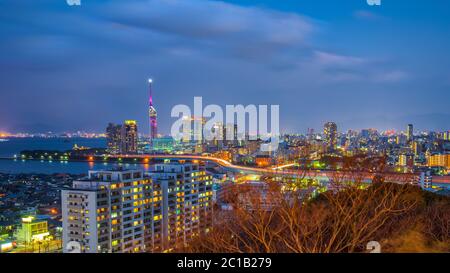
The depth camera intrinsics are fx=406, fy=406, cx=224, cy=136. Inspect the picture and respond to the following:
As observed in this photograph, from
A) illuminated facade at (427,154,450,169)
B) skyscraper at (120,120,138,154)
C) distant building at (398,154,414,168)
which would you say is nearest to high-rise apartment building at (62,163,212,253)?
distant building at (398,154,414,168)

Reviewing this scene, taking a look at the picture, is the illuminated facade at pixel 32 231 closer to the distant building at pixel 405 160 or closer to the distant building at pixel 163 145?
the distant building at pixel 405 160

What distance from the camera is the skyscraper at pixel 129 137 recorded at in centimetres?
3175

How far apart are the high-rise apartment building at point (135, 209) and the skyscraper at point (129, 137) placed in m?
23.1

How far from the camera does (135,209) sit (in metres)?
7.18

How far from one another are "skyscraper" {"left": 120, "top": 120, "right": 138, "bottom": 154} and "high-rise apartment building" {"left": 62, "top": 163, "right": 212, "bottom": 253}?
23128 mm

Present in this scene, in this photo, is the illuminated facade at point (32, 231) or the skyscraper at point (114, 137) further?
the skyscraper at point (114, 137)

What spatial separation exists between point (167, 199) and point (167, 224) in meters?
0.49

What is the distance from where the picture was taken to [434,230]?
3.05 m

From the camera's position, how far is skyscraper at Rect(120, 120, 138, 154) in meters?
31.7

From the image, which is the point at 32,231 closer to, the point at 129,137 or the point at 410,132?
the point at 129,137

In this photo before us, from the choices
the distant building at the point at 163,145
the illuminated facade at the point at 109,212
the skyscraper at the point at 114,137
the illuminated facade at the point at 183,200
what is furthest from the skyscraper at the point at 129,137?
the illuminated facade at the point at 109,212

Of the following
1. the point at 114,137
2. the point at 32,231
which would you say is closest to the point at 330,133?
the point at 114,137

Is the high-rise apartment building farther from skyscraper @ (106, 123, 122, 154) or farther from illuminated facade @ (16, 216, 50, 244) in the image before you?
skyscraper @ (106, 123, 122, 154)
